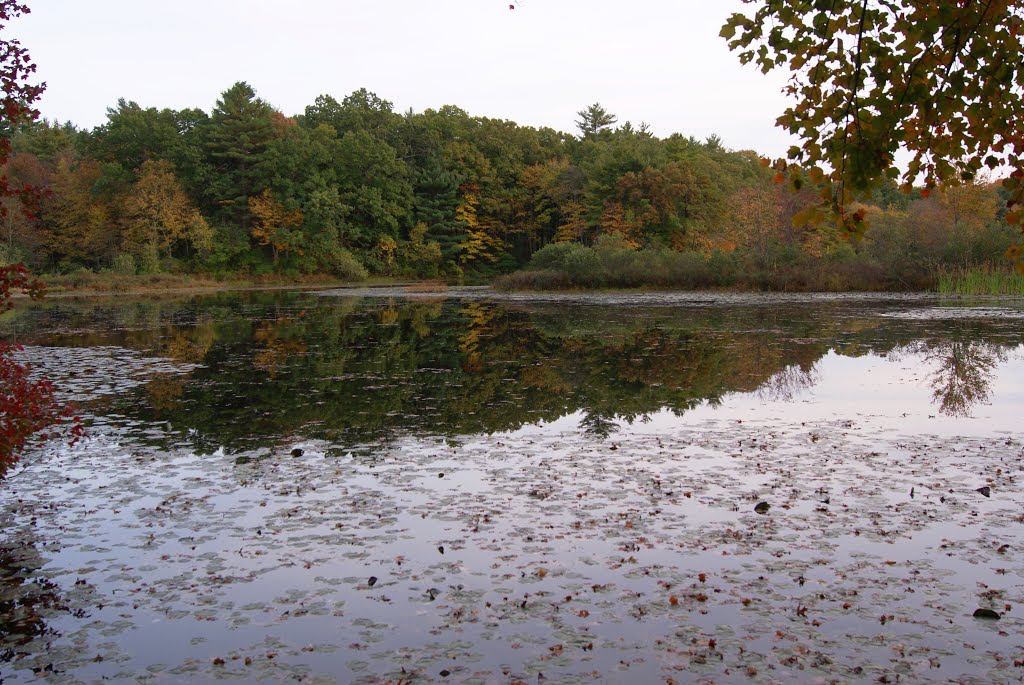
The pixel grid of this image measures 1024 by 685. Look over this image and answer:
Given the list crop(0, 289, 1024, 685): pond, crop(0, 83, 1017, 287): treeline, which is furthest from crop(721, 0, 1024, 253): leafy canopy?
crop(0, 83, 1017, 287): treeline

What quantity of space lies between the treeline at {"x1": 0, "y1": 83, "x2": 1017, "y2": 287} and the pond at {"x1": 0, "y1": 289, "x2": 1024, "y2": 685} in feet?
125

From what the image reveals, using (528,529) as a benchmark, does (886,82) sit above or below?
above

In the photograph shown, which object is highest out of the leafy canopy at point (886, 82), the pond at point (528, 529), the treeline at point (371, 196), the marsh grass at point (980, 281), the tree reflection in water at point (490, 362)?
the treeline at point (371, 196)

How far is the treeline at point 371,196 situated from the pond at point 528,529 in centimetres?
3824

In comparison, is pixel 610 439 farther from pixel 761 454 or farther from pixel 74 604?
pixel 74 604

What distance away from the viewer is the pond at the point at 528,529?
5324mm

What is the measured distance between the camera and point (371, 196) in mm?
80812

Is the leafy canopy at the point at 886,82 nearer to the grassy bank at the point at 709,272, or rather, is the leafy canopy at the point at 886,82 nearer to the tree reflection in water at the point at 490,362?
the tree reflection in water at the point at 490,362

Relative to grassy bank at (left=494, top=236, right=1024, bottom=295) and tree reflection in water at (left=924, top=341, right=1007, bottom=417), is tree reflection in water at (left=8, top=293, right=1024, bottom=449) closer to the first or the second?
tree reflection in water at (left=924, top=341, right=1007, bottom=417)

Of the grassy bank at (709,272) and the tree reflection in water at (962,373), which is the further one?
the grassy bank at (709,272)

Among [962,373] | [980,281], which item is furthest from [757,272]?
[962,373]

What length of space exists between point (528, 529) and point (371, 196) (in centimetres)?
7607

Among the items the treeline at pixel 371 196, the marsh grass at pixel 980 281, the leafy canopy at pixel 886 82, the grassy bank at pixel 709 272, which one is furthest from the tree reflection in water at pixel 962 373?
the treeline at pixel 371 196

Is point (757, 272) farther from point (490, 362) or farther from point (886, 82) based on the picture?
point (886, 82)
